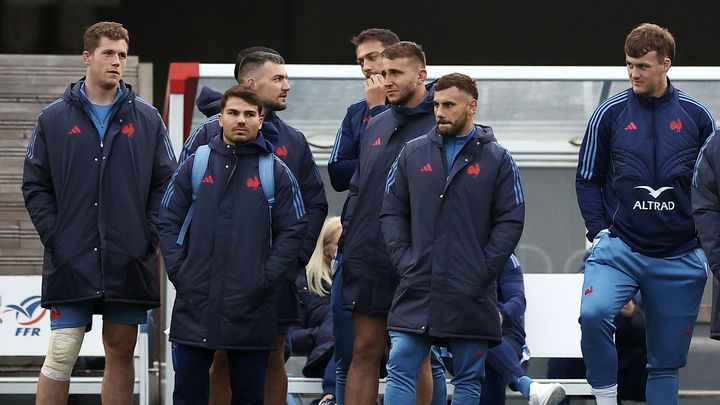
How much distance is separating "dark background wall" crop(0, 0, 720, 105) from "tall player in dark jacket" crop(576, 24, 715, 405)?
4807mm

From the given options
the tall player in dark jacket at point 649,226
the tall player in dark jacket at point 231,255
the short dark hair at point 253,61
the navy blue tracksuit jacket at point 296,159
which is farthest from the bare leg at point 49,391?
the tall player in dark jacket at point 649,226

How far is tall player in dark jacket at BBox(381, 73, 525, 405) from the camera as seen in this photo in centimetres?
630

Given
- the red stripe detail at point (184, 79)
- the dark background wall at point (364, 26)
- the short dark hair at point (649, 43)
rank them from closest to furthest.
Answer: the short dark hair at point (649, 43)
the red stripe detail at point (184, 79)
the dark background wall at point (364, 26)

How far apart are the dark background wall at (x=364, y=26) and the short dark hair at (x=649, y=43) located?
4.79 metres

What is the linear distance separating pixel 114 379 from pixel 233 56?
507 centimetres

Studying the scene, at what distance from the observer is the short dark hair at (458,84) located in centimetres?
650

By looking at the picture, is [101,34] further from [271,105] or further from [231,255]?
[231,255]

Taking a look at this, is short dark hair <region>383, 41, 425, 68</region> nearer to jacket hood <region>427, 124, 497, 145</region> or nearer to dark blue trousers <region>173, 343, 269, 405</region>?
jacket hood <region>427, 124, 497, 145</region>

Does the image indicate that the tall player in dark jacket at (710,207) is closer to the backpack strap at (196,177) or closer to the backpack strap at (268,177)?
the backpack strap at (268,177)

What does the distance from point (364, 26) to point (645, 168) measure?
16.5ft

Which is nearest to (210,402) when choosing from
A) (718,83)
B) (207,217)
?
(207,217)

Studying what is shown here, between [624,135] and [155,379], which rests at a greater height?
[624,135]

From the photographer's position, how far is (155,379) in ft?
30.4

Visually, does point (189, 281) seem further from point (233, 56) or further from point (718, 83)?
point (233, 56)
